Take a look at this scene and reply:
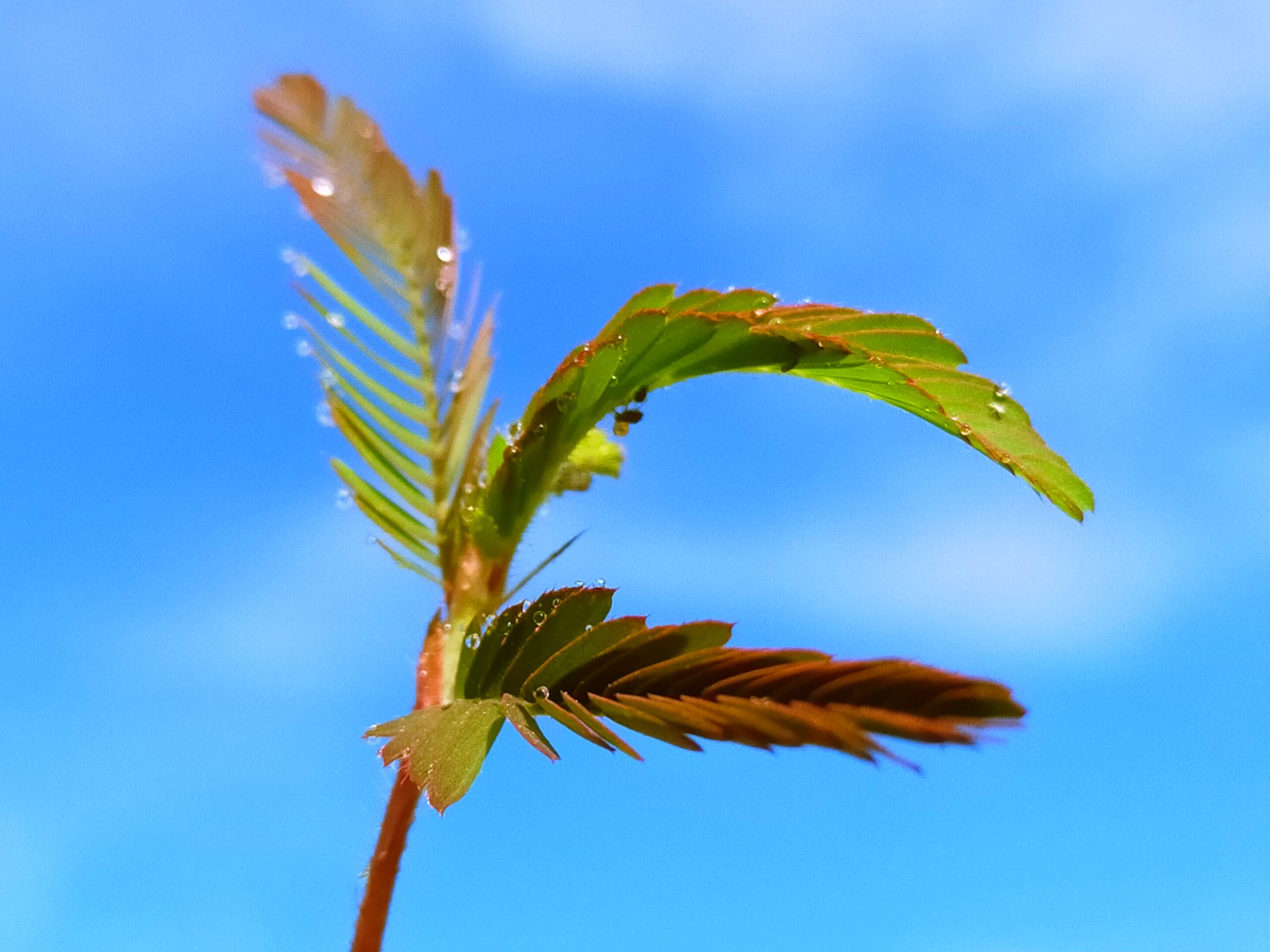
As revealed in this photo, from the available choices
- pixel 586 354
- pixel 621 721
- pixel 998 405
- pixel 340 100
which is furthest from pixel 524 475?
pixel 340 100

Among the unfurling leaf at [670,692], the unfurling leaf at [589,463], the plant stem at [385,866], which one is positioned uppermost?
the unfurling leaf at [589,463]

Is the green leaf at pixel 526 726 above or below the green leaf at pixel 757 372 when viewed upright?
below

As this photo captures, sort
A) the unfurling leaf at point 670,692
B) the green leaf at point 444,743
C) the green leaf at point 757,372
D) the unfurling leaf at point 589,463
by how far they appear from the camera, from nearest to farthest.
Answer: the unfurling leaf at point 670,692
the green leaf at point 444,743
the green leaf at point 757,372
the unfurling leaf at point 589,463

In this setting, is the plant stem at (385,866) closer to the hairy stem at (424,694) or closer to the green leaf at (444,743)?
the hairy stem at (424,694)

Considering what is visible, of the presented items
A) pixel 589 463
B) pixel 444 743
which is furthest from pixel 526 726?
pixel 589 463

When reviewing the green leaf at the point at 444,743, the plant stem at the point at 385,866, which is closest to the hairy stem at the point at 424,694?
the plant stem at the point at 385,866

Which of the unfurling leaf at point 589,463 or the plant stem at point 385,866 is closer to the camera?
the plant stem at point 385,866

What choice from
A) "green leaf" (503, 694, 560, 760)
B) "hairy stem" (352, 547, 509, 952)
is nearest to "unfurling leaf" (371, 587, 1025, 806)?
"green leaf" (503, 694, 560, 760)

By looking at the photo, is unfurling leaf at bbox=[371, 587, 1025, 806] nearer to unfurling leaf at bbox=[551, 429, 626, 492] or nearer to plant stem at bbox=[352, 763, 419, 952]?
plant stem at bbox=[352, 763, 419, 952]

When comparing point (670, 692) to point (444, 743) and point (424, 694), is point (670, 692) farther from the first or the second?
point (424, 694)
